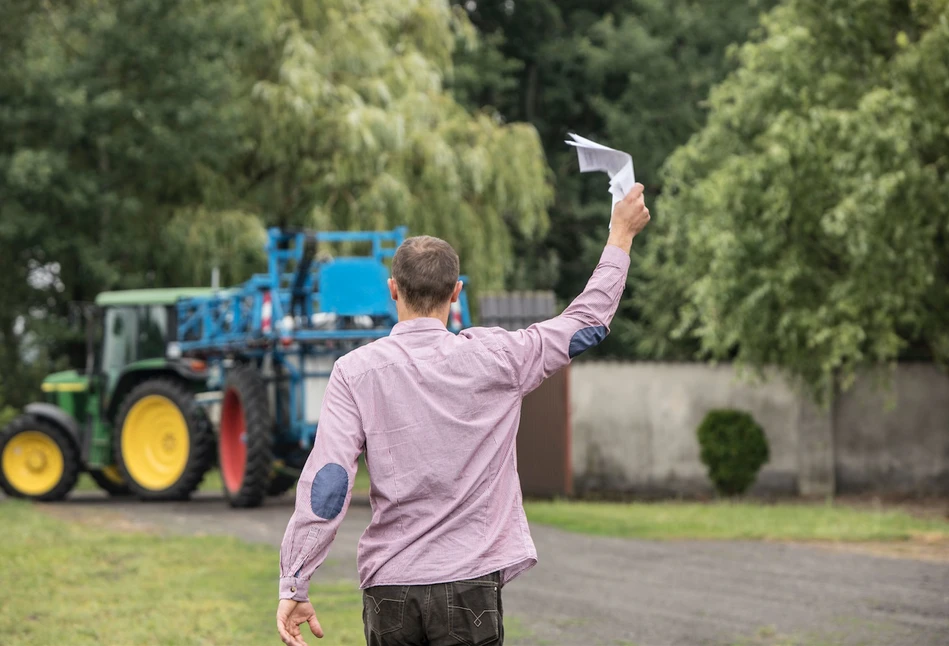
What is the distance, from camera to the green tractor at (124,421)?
712 inches

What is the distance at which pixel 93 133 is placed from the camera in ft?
78.1

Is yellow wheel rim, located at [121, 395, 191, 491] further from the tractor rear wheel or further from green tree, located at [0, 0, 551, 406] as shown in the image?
green tree, located at [0, 0, 551, 406]

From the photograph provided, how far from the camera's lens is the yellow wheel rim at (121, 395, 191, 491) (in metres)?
18.2

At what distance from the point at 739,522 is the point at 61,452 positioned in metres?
8.49

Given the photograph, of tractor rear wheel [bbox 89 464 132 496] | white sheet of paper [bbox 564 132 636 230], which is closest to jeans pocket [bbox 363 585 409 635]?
white sheet of paper [bbox 564 132 636 230]

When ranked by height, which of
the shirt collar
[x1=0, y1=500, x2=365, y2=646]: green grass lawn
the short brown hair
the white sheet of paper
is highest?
the white sheet of paper

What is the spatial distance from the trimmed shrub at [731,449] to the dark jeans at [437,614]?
1762cm

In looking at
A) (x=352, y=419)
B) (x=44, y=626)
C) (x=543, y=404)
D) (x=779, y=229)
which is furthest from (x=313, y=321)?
(x=352, y=419)

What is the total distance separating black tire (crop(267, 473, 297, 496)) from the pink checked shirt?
15.1 meters

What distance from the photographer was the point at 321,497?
3.61m

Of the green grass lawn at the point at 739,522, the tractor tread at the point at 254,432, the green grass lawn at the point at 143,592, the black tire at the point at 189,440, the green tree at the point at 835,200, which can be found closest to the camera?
the green grass lawn at the point at 143,592

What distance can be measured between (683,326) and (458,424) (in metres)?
18.4

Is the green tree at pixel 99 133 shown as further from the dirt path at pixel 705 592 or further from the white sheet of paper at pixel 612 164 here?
the white sheet of paper at pixel 612 164

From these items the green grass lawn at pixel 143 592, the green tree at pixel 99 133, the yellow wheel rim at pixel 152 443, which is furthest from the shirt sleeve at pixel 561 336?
the green tree at pixel 99 133
